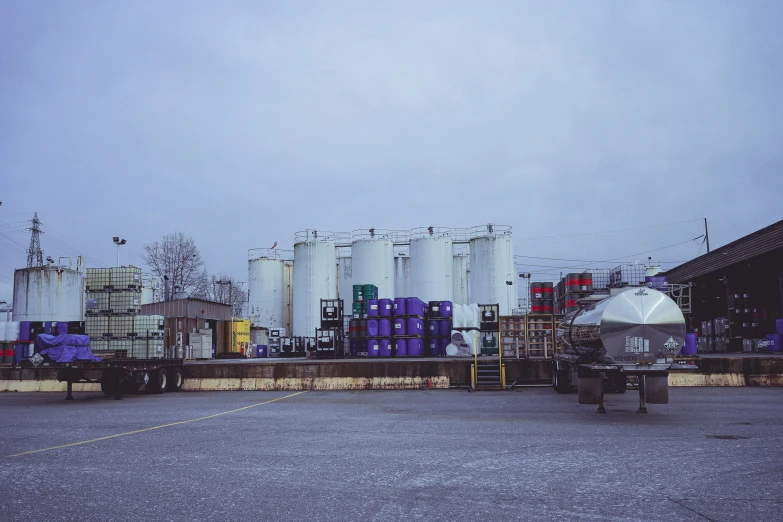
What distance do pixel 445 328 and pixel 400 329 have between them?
228cm

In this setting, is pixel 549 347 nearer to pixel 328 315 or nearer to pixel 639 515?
pixel 328 315

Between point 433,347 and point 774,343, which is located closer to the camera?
point 774,343

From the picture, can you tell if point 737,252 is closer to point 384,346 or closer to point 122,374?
point 384,346

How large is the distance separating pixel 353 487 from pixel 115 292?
2062cm

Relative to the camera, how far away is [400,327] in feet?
105

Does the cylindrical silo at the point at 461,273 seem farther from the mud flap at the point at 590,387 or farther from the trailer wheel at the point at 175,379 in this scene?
the mud flap at the point at 590,387

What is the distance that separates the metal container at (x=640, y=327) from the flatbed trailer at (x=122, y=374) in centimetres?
1331

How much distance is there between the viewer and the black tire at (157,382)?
859 inches

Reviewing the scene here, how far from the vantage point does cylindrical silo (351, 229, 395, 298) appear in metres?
49.3

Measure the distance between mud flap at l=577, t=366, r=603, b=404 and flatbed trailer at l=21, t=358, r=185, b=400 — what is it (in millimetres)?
12658

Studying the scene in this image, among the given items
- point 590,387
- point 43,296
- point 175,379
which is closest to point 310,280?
point 43,296

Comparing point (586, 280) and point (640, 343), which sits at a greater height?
point (586, 280)

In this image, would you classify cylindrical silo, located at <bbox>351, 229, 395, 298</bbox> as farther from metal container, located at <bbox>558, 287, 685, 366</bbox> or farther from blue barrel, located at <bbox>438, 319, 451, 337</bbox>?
metal container, located at <bbox>558, 287, 685, 366</bbox>

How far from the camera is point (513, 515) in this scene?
18.7ft
